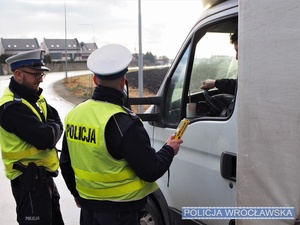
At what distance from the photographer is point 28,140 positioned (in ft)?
9.20

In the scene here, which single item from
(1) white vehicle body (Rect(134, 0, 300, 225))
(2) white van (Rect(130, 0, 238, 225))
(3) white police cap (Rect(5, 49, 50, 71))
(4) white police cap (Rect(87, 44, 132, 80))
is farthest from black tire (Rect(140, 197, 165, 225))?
(3) white police cap (Rect(5, 49, 50, 71))

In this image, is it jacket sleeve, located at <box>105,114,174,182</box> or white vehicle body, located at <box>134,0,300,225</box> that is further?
jacket sleeve, located at <box>105,114,174,182</box>

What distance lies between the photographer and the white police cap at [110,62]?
202cm

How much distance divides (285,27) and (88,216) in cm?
161

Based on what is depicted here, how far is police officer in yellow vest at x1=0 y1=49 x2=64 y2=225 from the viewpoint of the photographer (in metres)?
2.79

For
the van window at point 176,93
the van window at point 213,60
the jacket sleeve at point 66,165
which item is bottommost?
the jacket sleeve at point 66,165

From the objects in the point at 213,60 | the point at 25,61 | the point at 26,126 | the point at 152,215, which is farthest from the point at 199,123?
the point at 25,61

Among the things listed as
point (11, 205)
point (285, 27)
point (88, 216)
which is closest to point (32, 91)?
point (88, 216)

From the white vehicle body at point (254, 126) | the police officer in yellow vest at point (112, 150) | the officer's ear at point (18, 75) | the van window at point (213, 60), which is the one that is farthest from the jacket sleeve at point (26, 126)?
the van window at point (213, 60)

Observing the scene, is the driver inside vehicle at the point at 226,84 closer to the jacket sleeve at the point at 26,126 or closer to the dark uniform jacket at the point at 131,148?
the dark uniform jacket at the point at 131,148

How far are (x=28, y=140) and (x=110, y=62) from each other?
1178 millimetres

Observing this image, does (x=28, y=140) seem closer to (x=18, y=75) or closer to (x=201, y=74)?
(x=18, y=75)

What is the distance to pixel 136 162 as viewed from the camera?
6.43 ft

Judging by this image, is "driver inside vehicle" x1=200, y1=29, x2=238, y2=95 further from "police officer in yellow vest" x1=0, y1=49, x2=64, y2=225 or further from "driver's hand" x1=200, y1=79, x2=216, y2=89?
"police officer in yellow vest" x1=0, y1=49, x2=64, y2=225
